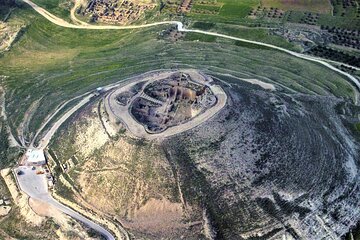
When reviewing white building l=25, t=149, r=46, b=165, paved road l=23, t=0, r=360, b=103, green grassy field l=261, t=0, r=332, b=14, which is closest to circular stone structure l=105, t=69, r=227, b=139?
white building l=25, t=149, r=46, b=165

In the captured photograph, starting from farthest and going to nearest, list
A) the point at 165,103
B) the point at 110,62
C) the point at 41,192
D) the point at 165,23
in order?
the point at 165,23 → the point at 110,62 → the point at 165,103 → the point at 41,192

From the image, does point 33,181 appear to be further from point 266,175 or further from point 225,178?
point 266,175

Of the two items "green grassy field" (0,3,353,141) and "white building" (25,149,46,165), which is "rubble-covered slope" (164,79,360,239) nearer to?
"white building" (25,149,46,165)

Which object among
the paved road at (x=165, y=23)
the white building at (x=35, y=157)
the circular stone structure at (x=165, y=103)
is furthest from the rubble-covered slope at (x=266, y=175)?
the paved road at (x=165, y=23)

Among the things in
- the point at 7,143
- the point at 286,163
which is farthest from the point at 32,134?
the point at 286,163

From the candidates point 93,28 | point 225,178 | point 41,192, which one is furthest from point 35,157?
point 93,28

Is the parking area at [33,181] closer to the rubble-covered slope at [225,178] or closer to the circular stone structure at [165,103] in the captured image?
the rubble-covered slope at [225,178]
